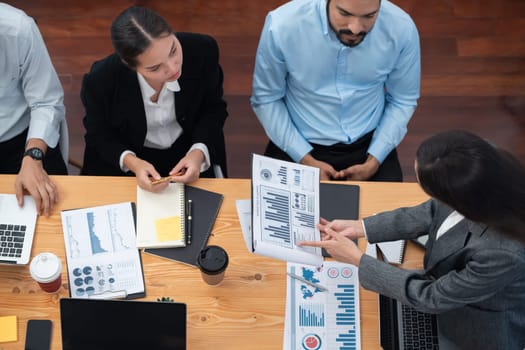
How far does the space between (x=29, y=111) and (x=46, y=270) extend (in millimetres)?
819

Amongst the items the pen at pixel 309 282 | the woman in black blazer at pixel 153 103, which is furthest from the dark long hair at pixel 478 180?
the woman in black blazer at pixel 153 103

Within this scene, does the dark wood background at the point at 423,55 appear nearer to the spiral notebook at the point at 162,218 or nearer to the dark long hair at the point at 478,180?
the spiral notebook at the point at 162,218

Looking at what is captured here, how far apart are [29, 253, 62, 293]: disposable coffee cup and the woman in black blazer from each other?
36 cm

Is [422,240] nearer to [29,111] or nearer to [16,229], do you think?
[16,229]

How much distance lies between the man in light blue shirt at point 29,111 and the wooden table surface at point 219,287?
0.08 meters

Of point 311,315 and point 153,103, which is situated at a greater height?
point 153,103

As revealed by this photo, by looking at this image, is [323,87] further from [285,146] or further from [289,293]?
[289,293]

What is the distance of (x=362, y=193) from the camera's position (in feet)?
5.86

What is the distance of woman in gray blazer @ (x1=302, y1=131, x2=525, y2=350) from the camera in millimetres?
1247

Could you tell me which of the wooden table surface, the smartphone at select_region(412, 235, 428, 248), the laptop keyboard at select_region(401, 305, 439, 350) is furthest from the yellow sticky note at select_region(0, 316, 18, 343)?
the smartphone at select_region(412, 235, 428, 248)

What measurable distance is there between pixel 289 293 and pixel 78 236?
65cm

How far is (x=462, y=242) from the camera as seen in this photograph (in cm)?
144

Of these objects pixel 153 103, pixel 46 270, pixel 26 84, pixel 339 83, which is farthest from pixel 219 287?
pixel 26 84

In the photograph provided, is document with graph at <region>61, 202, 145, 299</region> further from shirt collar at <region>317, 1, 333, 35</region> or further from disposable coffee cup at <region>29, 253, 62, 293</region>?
shirt collar at <region>317, 1, 333, 35</region>
